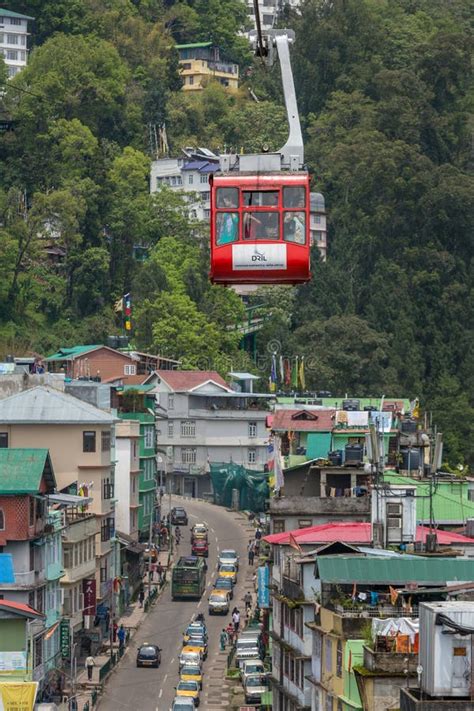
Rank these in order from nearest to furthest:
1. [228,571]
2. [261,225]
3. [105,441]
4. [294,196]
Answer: [294,196] < [261,225] < [105,441] < [228,571]

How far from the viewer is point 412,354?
191 metres

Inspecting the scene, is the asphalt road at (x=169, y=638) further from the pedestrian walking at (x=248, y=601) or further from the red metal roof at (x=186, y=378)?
the red metal roof at (x=186, y=378)

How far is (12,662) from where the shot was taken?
3086 inches

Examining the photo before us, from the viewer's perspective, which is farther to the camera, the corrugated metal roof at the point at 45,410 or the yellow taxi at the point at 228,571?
the yellow taxi at the point at 228,571

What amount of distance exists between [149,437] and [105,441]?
23230 millimetres

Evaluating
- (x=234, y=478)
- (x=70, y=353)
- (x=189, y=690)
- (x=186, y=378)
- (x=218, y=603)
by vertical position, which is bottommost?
(x=189, y=690)

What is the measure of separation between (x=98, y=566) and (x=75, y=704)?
2199 centimetres

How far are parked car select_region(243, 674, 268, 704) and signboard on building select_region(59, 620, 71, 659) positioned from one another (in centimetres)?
773

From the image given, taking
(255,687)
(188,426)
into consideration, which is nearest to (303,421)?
(255,687)

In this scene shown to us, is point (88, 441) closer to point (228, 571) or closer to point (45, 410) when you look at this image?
point (45, 410)

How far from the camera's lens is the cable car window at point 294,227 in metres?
51.4

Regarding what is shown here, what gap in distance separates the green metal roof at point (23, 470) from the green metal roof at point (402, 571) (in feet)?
97.7

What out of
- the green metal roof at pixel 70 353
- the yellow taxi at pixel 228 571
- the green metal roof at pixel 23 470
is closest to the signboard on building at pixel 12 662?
the green metal roof at pixel 23 470

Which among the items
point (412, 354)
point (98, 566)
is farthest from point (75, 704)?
point (412, 354)
